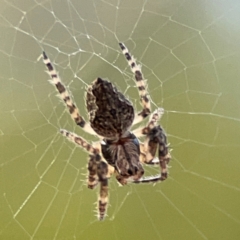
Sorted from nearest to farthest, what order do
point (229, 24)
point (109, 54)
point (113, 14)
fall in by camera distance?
point (109, 54) → point (113, 14) → point (229, 24)

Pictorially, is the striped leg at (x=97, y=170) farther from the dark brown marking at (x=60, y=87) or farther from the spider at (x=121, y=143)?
the dark brown marking at (x=60, y=87)

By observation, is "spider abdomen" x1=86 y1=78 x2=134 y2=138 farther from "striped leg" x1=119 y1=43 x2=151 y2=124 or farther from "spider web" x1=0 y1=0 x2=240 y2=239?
"spider web" x1=0 y1=0 x2=240 y2=239

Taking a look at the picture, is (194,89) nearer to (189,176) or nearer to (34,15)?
(189,176)

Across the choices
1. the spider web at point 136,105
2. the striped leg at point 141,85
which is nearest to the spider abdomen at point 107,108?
the striped leg at point 141,85

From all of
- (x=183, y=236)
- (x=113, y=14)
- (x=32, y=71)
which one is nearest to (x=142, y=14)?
(x=113, y=14)

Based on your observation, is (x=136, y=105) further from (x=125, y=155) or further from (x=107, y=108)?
(x=107, y=108)

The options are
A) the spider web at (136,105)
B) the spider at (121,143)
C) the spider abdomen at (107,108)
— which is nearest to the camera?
the spider abdomen at (107,108)

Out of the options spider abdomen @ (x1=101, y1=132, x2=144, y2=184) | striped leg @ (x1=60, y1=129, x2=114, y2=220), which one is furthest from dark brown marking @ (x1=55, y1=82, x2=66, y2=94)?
spider abdomen @ (x1=101, y1=132, x2=144, y2=184)
